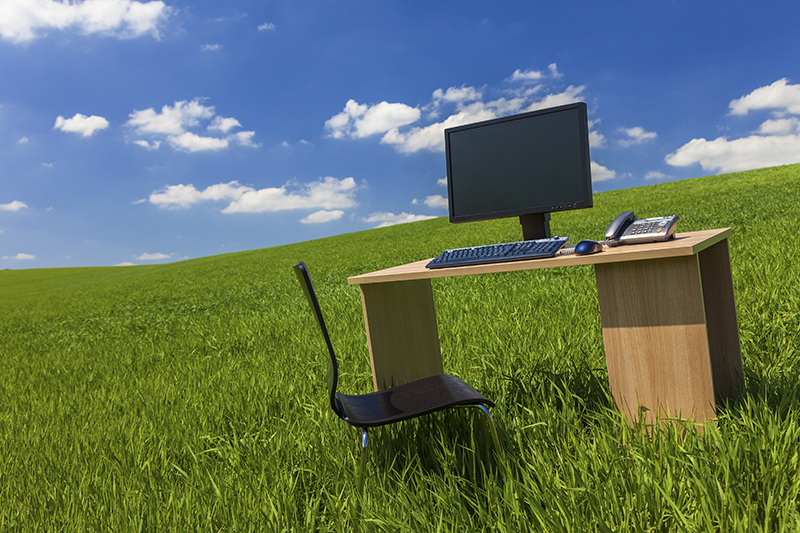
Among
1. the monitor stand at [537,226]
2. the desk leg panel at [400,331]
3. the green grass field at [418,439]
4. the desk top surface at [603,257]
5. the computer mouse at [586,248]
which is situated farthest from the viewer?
the monitor stand at [537,226]

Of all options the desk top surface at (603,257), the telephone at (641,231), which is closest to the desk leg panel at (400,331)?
the desk top surface at (603,257)

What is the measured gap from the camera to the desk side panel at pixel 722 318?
A: 8.68 feet

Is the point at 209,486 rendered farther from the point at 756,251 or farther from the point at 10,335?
the point at 10,335

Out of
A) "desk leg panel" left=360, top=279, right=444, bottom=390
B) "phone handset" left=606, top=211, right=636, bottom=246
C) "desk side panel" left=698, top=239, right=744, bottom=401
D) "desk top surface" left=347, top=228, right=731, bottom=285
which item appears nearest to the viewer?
"desk top surface" left=347, top=228, right=731, bottom=285

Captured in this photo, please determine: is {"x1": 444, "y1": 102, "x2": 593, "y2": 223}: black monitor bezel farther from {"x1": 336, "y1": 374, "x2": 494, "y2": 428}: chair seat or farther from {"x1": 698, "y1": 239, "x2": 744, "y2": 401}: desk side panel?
{"x1": 336, "y1": 374, "x2": 494, "y2": 428}: chair seat

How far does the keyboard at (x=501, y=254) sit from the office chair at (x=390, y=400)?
0.63 metres

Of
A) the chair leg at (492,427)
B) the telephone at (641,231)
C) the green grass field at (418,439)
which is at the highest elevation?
the telephone at (641,231)

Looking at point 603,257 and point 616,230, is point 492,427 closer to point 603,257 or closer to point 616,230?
point 603,257

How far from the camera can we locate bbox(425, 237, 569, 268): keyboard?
2.23 m

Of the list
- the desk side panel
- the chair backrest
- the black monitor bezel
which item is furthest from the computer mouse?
the chair backrest

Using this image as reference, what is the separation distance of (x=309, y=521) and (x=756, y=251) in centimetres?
639

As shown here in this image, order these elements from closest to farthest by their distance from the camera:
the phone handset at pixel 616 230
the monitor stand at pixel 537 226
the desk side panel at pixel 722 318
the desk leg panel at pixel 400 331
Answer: the phone handset at pixel 616 230 → the desk side panel at pixel 722 318 → the desk leg panel at pixel 400 331 → the monitor stand at pixel 537 226

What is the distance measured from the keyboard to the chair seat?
2.07 feet

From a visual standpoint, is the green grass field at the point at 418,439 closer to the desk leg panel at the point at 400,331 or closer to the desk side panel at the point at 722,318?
the desk side panel at the point at 722,318
